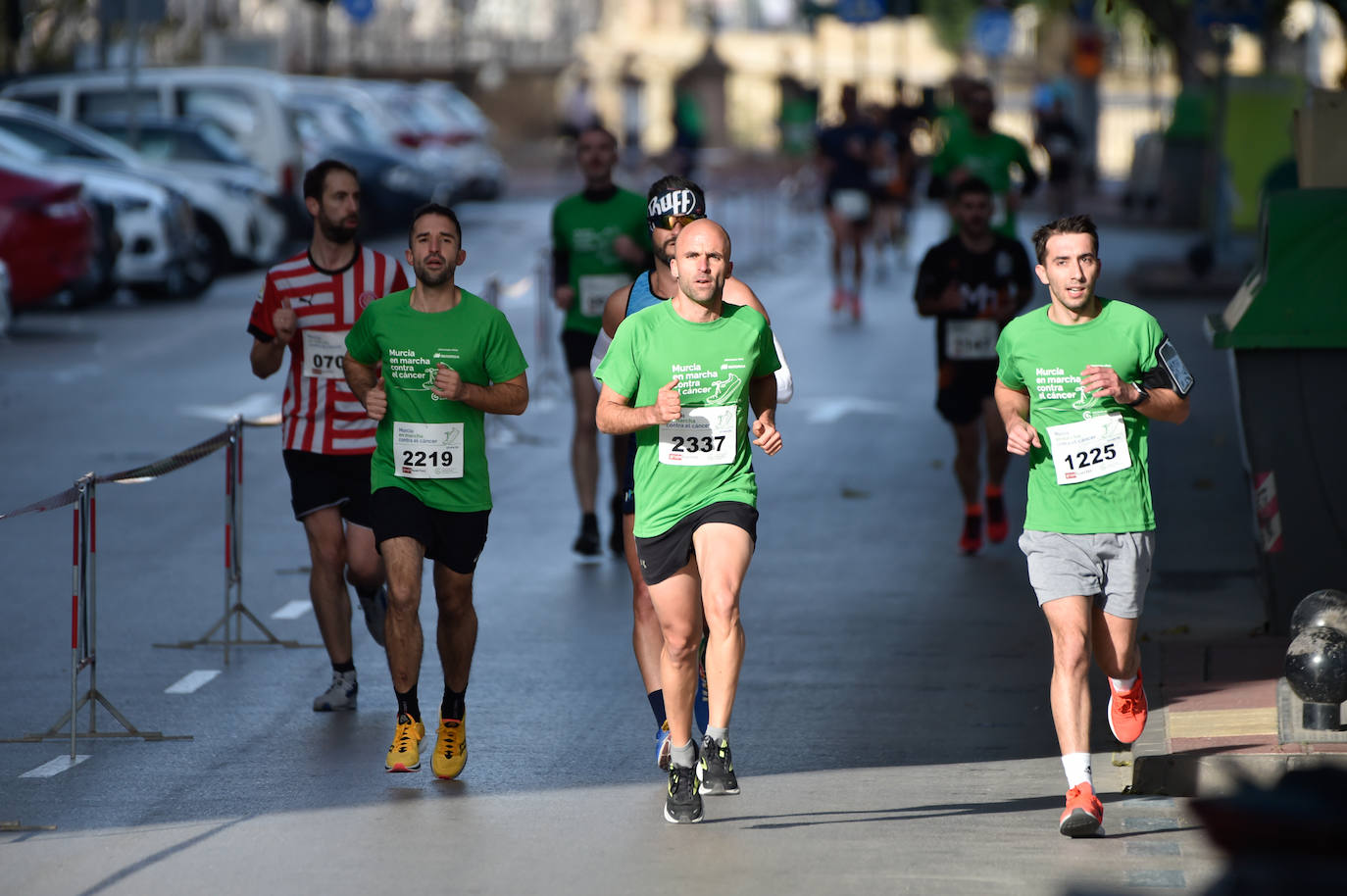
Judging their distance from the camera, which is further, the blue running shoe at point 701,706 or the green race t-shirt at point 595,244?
the green race t-shirt at point 595,244

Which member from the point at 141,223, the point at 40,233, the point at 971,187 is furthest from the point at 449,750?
the point at 141,223

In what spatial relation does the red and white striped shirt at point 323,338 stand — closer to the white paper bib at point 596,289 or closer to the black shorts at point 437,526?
the black shorts at point 437,526

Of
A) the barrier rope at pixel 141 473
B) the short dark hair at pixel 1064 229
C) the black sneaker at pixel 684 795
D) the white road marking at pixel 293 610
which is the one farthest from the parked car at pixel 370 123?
the black sneaker at pixel 684 795

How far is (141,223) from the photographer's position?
75.8 ft

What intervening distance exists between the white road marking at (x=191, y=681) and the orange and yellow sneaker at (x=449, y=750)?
1647mm

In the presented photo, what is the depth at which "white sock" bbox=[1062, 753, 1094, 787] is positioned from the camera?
6828 mm

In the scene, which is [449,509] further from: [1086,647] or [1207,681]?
[1207,681]

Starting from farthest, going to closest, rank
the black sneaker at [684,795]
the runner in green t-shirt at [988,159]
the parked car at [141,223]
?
the parked car at [141,223]
the runner in green t-shirt at [988,159]
the black sneaker at [684,795]

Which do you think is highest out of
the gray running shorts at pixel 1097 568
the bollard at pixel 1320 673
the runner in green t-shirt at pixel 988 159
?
the runner in green t-shirt at pixel 988 159

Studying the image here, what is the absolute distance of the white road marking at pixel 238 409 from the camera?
1666 cm

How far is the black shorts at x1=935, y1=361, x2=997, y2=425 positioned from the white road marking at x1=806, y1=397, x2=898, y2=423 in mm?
4693

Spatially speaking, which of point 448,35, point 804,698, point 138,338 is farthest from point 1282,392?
point 448,35

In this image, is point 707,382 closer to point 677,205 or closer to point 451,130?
point 677,205

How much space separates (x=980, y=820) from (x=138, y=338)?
1556 centimetres
